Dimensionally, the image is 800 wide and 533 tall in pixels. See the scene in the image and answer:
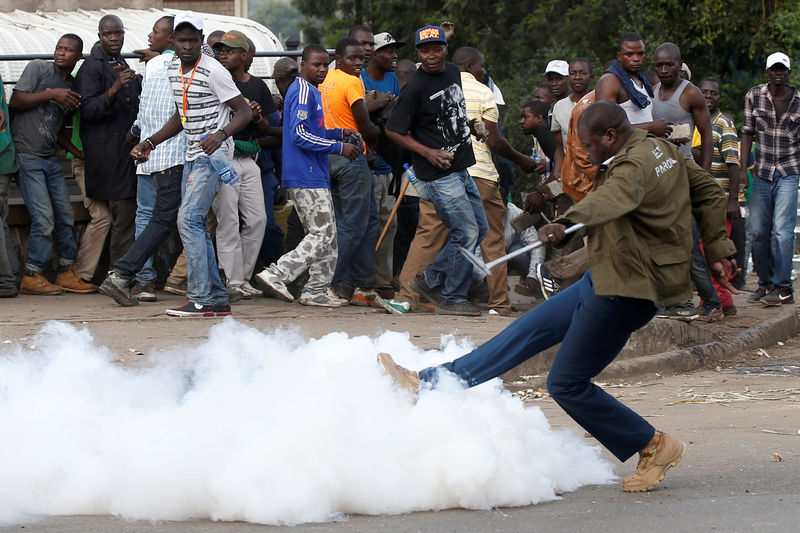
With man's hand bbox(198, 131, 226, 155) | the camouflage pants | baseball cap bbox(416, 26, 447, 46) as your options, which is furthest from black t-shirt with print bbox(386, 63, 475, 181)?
man's hand bbox(198, 131, 226, 155)

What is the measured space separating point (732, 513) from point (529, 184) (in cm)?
1719

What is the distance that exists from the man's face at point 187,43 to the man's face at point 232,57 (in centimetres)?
111

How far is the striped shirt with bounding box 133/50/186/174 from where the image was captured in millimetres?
8305

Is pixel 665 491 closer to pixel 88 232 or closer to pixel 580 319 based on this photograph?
pixel 580 319

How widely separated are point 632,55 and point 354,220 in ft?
8.24

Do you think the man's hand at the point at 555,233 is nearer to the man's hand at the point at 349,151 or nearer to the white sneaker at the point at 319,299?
the man's hand at the point at 349,151

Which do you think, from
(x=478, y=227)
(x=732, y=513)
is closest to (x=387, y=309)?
(x=478, y=227)

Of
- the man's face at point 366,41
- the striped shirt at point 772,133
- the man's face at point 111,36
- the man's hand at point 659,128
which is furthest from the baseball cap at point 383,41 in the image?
the striped shirt at point 772,133

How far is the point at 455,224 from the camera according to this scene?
8383mm

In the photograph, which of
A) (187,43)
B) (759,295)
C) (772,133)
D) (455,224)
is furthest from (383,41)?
(759,295)

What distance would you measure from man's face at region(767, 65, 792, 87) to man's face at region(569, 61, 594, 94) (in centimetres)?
160

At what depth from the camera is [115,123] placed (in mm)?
9094

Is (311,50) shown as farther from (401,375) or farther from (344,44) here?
(401,375)

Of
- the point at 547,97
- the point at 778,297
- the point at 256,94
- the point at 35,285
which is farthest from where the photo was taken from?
the point at 547,97
